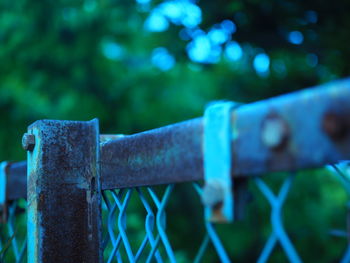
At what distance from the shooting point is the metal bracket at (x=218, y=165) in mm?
461

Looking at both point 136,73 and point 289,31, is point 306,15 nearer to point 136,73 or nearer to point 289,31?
point 289,31

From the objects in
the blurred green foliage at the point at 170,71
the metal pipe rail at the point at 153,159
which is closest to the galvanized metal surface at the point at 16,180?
the metal pipe rail at the point at 153,159

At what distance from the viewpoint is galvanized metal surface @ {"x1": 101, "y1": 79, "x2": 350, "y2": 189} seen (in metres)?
0.37

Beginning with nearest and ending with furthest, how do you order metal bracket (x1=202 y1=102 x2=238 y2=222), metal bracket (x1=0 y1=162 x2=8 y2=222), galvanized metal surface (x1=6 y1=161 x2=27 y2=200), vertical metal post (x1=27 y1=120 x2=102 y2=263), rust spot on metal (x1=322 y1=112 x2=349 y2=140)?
rust spot on metal (x1=322 y1=112 x2=349 y2=140) → metal bracket (x1=202 y1=102 x2=238 y2=222) → vertical metal post (x1=27 y1=120 x2=102 y2=263) → galvanized metal surface (x1=6 y1=161 x2=27 y2=200) → metal bracket (x1=0 y1=162 x2=8 y2=222)

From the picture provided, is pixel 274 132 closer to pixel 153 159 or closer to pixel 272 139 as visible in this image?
pixel 272 139

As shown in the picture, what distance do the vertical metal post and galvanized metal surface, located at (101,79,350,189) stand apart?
0.54ft

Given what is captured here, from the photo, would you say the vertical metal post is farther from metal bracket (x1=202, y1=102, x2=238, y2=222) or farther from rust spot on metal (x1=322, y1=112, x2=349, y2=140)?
rust spot on metal (x1=322, y1=112, x2=349, y2=140)

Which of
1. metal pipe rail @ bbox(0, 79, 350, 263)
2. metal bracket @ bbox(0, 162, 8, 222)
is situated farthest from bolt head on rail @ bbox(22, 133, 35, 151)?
metal bracket @ bbox(0, 162, 8, 222)

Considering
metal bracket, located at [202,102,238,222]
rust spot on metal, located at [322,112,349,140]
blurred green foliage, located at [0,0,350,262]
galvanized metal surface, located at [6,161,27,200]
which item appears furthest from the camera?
blurred green foliage, located at [0,0,350,262]

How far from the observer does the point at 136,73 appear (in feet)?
10.8

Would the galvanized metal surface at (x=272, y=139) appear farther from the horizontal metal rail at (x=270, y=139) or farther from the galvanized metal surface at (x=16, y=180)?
the galvanized metal surface at (x=16, y=180)

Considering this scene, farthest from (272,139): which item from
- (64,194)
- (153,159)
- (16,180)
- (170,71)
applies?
(170,71)

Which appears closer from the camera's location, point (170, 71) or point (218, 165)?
point (218, 165)

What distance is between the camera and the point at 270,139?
1.37 ft
